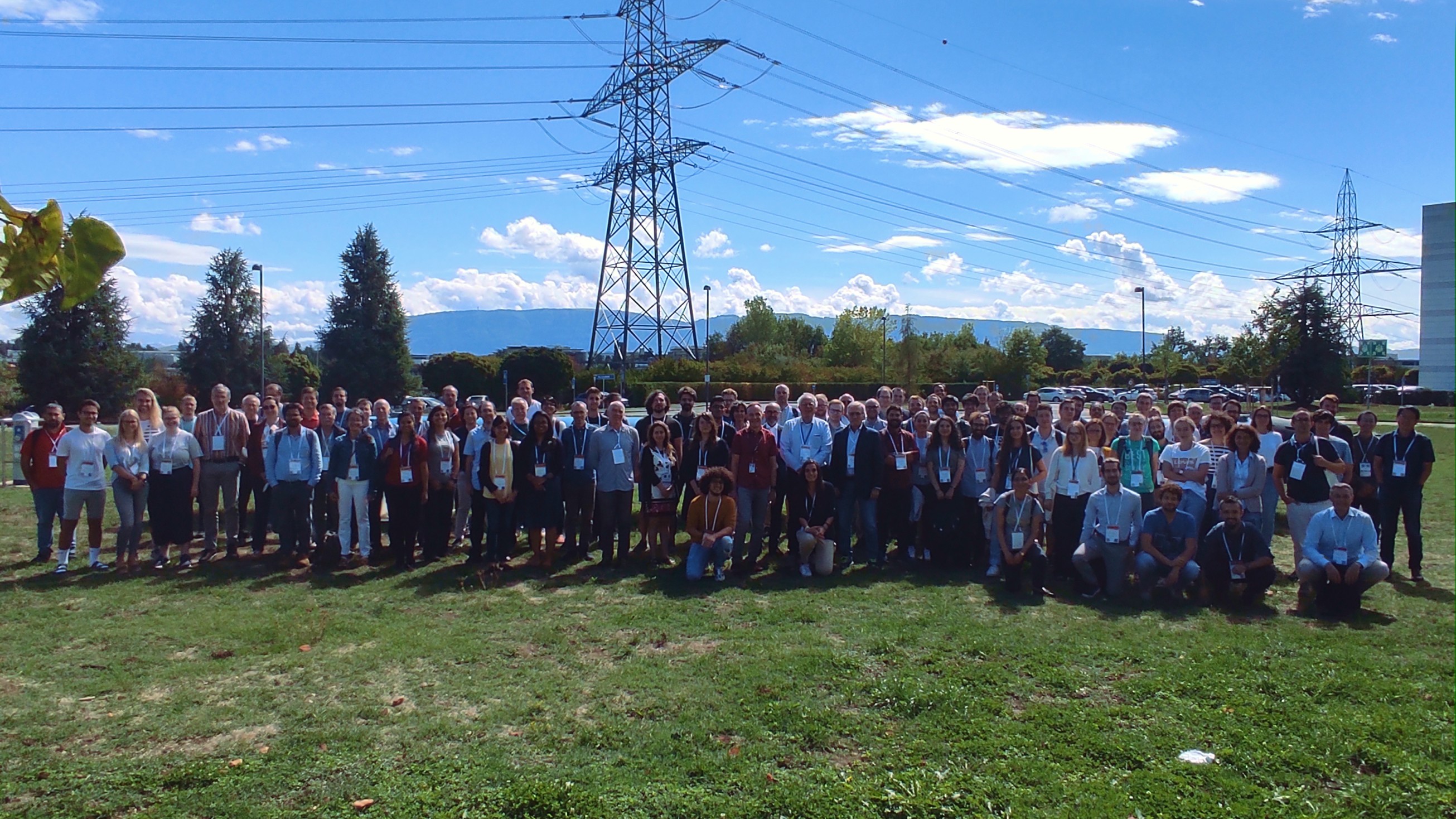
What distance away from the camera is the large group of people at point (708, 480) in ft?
29.0

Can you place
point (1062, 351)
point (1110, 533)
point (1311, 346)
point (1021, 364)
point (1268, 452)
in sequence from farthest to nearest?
point (1062, 351)
point (1021, 364)
point (1311, 346)
point (1268, 452)
point (1110, 533)

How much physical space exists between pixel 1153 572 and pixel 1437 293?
4341 mm

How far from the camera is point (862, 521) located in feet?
32.0

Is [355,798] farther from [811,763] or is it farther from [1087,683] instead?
[1087,683]

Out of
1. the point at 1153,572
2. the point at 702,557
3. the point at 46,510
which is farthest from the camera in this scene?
the point at 46,510

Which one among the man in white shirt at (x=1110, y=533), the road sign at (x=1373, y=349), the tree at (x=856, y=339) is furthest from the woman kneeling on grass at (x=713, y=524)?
the tree at (x=856, y=339)

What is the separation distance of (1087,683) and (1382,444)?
6.30 metres

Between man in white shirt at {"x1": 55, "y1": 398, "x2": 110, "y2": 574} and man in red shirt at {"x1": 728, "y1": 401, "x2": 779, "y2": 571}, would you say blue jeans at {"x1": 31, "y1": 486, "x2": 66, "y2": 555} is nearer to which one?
man in white shirt at {"x1": 55, "y1": 398, "x2": 110, "y2": 574}

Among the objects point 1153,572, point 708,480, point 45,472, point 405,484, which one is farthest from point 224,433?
point 1153,572

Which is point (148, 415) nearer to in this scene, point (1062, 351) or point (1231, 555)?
point (1231, 555)

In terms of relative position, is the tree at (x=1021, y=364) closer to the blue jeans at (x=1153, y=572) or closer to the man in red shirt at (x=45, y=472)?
the blue jeans at (x=1153, y=572)

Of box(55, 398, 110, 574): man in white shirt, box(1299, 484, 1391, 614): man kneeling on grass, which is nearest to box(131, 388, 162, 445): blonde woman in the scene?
box(55, 398, 110, 574): man in white shirt

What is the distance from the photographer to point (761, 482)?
9234mm

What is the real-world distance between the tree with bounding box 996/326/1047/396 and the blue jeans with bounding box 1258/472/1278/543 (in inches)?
1614
